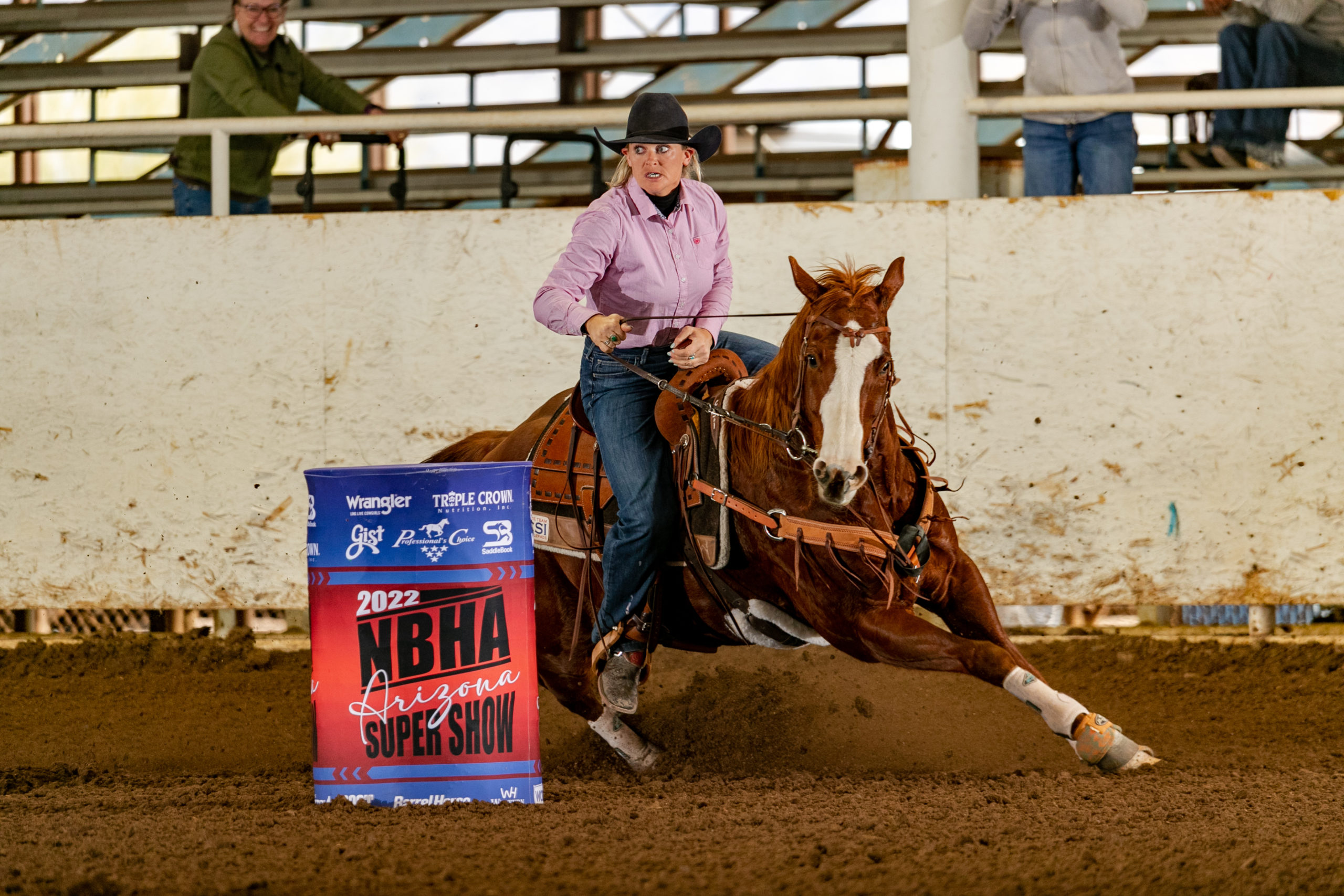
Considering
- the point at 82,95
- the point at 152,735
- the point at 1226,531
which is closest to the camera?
the point at 152,735

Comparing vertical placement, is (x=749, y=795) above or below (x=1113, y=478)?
below

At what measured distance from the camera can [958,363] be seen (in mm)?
5754

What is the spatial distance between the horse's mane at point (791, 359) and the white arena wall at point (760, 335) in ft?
6.57

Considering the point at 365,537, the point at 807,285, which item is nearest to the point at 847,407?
the point at 807,285

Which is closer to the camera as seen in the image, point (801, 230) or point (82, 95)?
point (801, 230)

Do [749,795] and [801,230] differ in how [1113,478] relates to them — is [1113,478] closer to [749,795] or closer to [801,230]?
[801,230]

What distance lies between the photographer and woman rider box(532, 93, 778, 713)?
392 centimetres

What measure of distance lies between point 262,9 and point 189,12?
4.39 metres

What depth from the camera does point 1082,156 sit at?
594 cm

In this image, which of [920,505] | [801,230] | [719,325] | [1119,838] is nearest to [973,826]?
[1119,838]

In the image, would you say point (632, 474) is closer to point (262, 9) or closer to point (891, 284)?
point (891, 284)

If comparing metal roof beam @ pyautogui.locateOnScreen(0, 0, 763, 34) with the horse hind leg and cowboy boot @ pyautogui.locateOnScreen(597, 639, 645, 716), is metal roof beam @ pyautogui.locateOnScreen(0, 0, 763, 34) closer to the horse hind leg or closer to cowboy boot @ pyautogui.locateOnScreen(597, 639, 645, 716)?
cowboy boot @ pyautogui.locateOnScreen(597, 639, 645, 716)

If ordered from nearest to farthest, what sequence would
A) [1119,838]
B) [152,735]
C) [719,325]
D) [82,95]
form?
[1119,838] → [719,325] → [152,735] → [82,95]

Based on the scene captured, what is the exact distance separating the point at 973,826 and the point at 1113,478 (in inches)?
111
